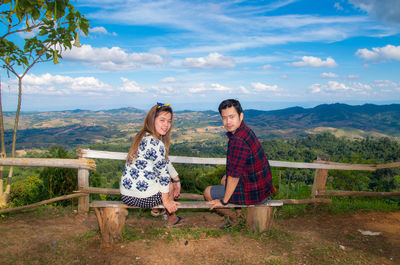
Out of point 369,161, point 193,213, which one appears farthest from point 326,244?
point 369,161

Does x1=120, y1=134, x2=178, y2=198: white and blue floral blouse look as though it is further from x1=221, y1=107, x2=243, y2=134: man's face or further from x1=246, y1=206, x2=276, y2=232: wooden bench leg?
x1=246, y1=206, x2=276, y2=232: wooden bench leg

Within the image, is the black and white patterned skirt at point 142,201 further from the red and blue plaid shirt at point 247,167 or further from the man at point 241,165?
the red and blue plaid shirt at point 247,167

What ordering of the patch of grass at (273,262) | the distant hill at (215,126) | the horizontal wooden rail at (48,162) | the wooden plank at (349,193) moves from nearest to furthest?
the patch of grass at (273,262) → the horizontal wooden rail at (48,162) → the wooden plank at (349,193) → the distant hill at (215,126)

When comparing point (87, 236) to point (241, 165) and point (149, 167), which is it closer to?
point (149, 167)

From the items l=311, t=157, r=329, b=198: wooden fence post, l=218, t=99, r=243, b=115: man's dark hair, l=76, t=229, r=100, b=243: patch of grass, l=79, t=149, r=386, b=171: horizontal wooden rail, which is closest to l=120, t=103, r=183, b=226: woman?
l=218, t=99, r=243, b=115: man's dark hair

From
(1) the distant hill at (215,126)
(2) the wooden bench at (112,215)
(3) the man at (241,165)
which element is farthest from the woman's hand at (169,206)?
(1) the distant hill at (215,126)

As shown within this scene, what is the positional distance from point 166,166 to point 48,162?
7.72ft

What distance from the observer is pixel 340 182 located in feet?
19.2

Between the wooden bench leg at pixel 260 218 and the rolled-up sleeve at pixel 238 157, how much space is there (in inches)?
30.1

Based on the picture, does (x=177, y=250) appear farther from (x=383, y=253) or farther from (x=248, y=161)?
(x=383, y=253)

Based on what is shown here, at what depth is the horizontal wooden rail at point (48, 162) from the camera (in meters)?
3.78

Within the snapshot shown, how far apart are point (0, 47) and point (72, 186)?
8.96 feet

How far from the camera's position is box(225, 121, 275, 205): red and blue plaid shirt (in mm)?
2803

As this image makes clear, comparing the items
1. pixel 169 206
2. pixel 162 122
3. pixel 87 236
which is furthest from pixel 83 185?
pixel 162 122
